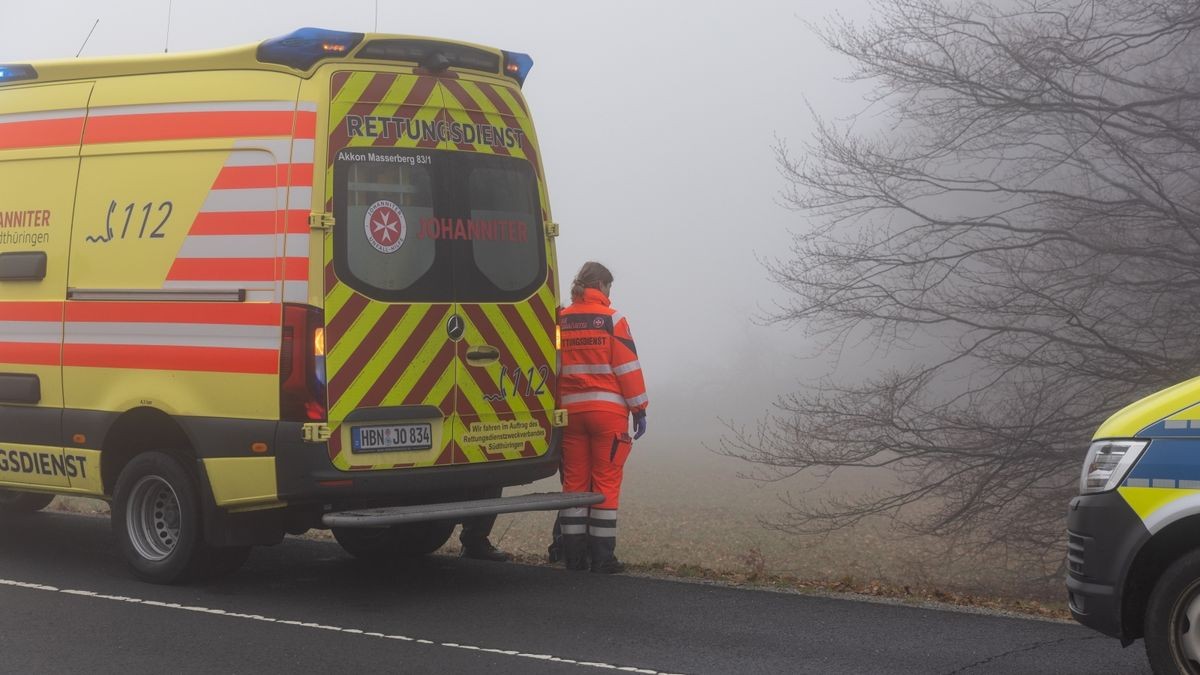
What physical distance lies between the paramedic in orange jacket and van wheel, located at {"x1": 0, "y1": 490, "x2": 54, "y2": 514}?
4.35m

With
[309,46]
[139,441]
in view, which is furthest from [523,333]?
[139,441]

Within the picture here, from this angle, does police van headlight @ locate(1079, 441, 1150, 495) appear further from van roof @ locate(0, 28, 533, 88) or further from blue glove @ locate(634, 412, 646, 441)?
van roof @ locate(0, 28, 533, 88)

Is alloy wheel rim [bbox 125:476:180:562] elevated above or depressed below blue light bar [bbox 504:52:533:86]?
below

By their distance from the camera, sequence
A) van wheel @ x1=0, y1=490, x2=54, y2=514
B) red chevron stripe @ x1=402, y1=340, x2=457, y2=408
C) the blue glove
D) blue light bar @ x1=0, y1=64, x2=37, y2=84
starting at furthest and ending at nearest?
1. van wheel @ x1=0, y1=490, x2=54, y2=514
2. the blue glove
3. blue light bar @ x1=0, y1=64, x2=37, y2=84
4. red chevron stripe @ x1=402, y1=340, x2=457, y2=408

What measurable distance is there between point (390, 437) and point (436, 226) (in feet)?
3.92

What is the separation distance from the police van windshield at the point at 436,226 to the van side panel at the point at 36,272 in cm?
200

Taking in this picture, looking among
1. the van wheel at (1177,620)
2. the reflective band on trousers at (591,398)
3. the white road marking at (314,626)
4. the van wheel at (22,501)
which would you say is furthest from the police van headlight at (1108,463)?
the van wheel at (22,501)

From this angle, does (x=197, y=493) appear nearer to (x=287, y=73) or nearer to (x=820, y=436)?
(x=287, y=73)

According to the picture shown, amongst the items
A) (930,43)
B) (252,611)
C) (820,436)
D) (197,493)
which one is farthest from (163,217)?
(930,43)

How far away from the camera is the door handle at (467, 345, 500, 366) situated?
777cm

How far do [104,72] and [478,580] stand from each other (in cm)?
370

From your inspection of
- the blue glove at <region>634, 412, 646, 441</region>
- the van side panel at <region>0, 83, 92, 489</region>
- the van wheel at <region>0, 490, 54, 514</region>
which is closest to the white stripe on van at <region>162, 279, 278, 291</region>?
the van side panel at <region>0, 83, 92, 489</region>

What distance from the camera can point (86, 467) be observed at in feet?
26.3

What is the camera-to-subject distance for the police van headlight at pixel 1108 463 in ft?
16.9
